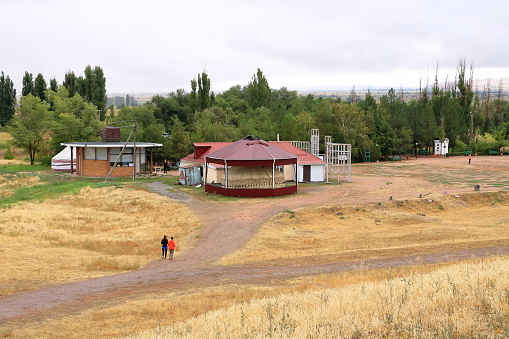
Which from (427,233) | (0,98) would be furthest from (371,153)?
(0,98)

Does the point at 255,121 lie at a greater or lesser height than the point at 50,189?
greater

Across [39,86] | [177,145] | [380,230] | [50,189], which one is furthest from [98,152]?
[39,86]

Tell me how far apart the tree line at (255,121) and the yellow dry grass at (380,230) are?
33.6 meters

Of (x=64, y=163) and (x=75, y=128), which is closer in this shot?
(x=64, y=163)

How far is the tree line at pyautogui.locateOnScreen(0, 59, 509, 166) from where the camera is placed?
71.8 m

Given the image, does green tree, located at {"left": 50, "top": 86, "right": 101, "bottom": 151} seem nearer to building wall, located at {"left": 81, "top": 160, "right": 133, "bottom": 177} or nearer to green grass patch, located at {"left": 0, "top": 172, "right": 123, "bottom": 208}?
building wall, located at {"left": 81, "top": 160, "right": 133, "bottom": 177}

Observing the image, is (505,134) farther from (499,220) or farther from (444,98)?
(499,220)

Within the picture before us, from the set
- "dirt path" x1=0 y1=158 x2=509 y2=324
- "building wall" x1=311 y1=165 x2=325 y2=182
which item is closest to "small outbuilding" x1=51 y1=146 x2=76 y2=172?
"dirt path" x1=0 y1=158 x2=509 y2=324

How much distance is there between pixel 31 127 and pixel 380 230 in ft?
199

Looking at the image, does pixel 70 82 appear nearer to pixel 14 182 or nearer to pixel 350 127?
pixel 14 182

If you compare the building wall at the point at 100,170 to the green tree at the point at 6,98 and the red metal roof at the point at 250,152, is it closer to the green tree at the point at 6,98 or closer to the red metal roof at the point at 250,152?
the red metal roof at the point at 250,152

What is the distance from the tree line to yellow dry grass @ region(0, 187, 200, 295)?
24.5 meters

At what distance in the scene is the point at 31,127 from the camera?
251 ft

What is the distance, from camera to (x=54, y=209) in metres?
40.6
